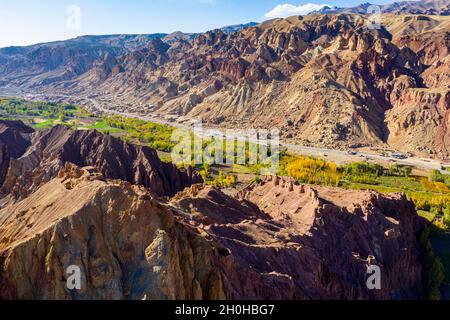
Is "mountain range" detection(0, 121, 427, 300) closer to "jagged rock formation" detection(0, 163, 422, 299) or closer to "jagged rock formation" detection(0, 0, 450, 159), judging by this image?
"jagged rock formation" detection(0, 163, 422, 299)

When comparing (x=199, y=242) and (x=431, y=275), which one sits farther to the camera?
(x=431, y=275)

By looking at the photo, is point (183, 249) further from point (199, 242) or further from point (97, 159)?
point (97, 159)

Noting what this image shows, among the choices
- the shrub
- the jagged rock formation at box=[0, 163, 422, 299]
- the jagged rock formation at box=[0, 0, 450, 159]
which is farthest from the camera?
the jagged rock formation at box=[0, 0, 450, 159]

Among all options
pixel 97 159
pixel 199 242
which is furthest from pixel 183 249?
pixel 97 159

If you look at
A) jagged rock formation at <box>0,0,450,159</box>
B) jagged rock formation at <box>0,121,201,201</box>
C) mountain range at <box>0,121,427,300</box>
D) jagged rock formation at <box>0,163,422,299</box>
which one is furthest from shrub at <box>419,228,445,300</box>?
jagged rock formation at <box>0,0,450,159</box>
